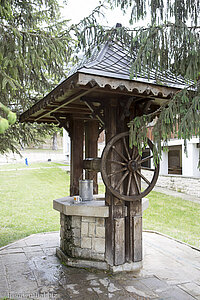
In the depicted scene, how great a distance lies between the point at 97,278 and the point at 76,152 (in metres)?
2.17

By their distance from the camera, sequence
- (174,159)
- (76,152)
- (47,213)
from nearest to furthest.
→ (76,152)
(47,213)
(174,159)

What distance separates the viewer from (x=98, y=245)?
4.13 metres

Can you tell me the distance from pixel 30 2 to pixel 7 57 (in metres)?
1.79

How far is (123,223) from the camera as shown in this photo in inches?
160

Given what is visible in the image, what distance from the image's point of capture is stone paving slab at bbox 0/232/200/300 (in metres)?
3.34

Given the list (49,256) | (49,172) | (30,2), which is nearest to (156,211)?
(49,256)

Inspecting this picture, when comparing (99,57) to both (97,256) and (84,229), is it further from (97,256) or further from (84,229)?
(97,256)

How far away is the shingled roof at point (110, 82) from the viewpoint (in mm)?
3111

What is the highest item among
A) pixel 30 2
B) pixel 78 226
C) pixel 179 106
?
pixel 30 2

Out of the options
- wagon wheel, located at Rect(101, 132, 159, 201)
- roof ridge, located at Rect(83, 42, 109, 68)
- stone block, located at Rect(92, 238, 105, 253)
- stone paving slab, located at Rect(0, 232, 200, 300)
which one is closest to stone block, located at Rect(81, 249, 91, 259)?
stone block, located at Rect(92, 238, 105, 253)

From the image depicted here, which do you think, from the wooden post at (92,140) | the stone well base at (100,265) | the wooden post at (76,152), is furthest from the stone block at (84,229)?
the wooden post at (92,140)

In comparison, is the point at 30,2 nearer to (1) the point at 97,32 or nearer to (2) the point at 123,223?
(1) the point at 97,32

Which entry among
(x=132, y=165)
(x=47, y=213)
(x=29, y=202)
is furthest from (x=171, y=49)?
(x=29, y=202)

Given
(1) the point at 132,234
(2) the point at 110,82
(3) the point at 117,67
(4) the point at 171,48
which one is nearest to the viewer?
(4) the point at 171,48
